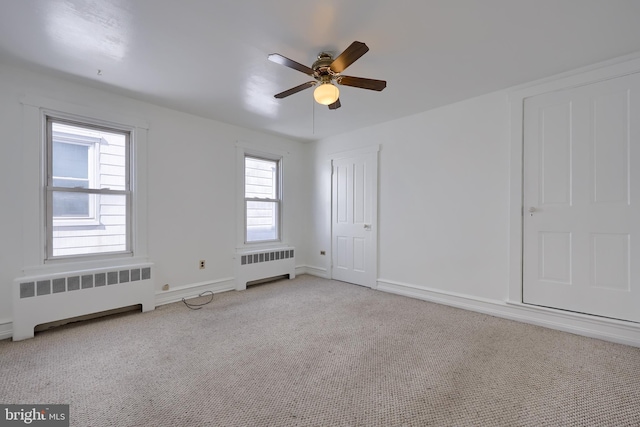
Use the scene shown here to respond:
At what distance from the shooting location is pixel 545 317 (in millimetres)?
2738

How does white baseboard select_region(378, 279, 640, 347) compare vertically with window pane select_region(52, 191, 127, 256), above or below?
below

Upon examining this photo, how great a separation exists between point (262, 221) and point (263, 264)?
0.72 metres

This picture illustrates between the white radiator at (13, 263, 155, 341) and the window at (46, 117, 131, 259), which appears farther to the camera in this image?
the window at (46, 117, 131, 259)

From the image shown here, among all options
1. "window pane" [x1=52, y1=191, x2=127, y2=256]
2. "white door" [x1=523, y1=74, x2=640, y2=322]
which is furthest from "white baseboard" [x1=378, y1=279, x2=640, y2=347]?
"window pane" [x1=52, y1=191, x2=127, y2=256]

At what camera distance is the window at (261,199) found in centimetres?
442

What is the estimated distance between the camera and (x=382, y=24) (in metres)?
1.93

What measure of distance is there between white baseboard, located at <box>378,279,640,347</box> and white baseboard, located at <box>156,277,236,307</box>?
262cm

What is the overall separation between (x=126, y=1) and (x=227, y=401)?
255 cm

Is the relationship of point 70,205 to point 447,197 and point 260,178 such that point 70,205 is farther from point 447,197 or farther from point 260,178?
point 447,197

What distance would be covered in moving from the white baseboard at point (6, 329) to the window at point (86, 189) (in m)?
0.62

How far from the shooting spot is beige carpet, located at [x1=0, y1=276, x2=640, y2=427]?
1.55 meters

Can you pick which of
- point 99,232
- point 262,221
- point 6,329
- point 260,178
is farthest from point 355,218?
point 6,329

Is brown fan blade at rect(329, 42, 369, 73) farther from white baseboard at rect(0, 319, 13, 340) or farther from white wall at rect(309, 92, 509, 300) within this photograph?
white baseboard at rect(0, 319, 13, 340)

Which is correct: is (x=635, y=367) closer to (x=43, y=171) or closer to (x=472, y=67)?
(x=472, y=67)
